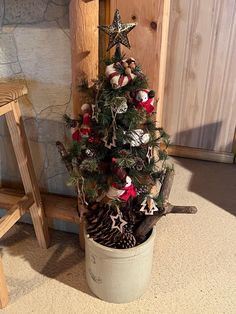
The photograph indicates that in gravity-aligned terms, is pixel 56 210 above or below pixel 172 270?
above

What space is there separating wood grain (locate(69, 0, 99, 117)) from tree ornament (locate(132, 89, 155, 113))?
0.24m

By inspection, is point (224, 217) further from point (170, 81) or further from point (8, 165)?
point (8, 165)

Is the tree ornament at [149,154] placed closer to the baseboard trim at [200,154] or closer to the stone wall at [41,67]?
the stone wall at [41,67]

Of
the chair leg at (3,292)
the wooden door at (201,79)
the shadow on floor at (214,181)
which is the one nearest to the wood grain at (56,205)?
the chair leg at (3,292)

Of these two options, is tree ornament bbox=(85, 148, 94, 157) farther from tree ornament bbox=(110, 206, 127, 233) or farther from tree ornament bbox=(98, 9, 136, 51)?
tree ornament bbox=(98, 9, 136, 51)

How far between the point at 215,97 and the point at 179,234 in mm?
1101

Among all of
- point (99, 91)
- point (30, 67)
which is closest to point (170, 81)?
point (30, 67)

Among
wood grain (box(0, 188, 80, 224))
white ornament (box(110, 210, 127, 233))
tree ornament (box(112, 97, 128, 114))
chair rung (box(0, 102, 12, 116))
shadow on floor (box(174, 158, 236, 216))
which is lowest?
shadow on floor (box(174, 158, 236, 216))

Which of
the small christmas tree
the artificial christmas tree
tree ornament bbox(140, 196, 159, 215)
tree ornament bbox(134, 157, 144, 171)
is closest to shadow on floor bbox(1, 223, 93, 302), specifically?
the artificial christmas tree

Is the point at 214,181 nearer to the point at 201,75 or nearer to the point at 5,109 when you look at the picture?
the point at 201,75

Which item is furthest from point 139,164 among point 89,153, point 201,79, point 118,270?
point 201,79

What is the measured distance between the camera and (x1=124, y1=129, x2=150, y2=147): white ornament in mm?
1165

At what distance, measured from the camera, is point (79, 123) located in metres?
1.29

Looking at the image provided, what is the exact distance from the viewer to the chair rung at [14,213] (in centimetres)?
136
